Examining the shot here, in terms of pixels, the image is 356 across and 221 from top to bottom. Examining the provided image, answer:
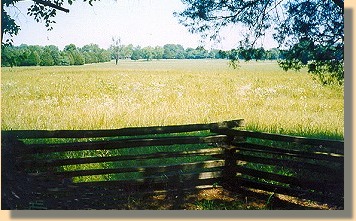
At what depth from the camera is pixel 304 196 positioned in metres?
4.76

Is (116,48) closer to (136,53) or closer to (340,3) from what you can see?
(136,53)

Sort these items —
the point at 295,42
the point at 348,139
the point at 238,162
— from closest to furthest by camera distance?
the point at 348,139, the point at 295,42, the point at 238,162

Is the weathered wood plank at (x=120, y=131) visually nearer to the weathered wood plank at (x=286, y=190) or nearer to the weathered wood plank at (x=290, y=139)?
the weathered wood plank at (x=290, y=139)

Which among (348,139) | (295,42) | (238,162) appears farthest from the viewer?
(238,162)

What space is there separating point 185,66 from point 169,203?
65.3 inches

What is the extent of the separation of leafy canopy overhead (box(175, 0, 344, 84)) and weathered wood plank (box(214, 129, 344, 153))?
2.27 feet

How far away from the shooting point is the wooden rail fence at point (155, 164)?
4.57 metres

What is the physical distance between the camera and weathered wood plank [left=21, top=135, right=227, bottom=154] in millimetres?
4570

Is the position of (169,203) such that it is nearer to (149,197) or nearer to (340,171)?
(149,197)

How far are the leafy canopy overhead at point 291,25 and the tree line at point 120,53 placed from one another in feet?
0.51

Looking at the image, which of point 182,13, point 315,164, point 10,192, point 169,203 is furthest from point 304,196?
point 10,192

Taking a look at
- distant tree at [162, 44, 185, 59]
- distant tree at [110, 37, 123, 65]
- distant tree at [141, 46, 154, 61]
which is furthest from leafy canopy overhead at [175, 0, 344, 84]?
distant tree at [110, 37, 123, 65]

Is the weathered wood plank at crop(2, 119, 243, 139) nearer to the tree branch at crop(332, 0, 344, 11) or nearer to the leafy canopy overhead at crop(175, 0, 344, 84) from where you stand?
the leafy canopy overhead at crop(175, 0, 344, 84)

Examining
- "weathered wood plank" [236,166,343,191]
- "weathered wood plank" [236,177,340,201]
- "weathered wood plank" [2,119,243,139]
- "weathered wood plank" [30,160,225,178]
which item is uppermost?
"weathered wood plank" [2,119,243,139]
